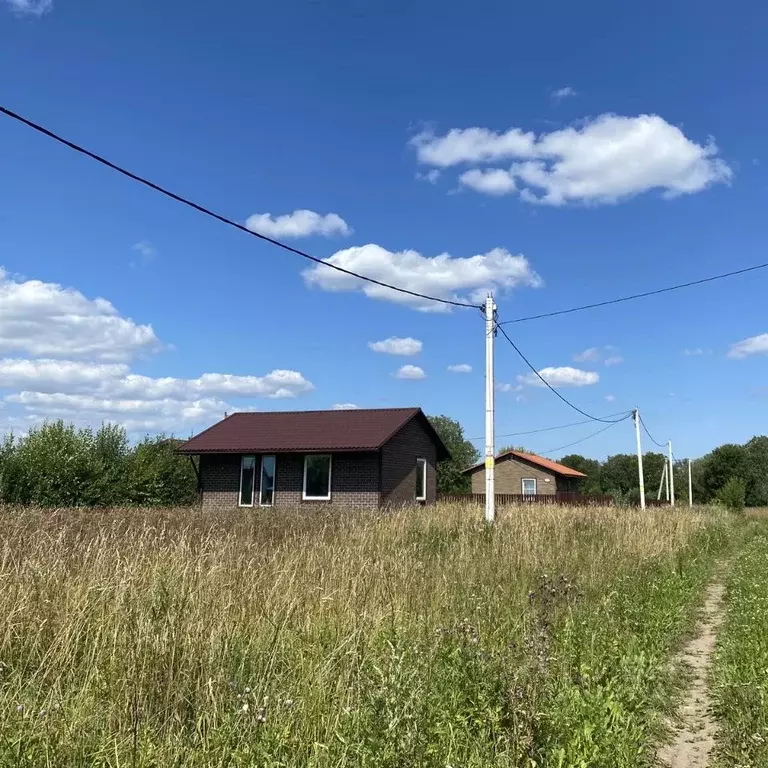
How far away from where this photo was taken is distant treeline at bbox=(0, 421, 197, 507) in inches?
893

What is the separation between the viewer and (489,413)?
13.6m

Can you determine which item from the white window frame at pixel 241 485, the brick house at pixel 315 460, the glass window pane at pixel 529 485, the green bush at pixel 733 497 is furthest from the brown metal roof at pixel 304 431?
the green bush at pixel 733 497

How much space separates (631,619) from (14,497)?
70.1ft

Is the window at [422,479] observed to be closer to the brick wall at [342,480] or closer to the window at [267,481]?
the brick wall at [342,480]

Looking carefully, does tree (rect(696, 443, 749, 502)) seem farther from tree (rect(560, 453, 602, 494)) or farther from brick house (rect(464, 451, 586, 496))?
brick house (rect(464, 451, 586, 496))

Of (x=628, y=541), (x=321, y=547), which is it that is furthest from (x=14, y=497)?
(x=628, y=541)

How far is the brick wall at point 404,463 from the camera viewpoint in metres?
23.3

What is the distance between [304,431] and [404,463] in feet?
13.2

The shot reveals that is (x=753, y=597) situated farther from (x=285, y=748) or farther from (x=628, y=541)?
(x=285, y=748)

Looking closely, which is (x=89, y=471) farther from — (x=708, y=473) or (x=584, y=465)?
(x=584, y=465)

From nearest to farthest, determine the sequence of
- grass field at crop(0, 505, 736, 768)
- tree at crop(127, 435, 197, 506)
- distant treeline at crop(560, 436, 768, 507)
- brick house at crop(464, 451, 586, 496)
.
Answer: grass field at crop(0, 505, 736, 768)
tree at crop(127, 435, 197, 506)
brick house at crop(464, 451, 586, 496)
distant treeline at crop(560, 436, 768, 507)

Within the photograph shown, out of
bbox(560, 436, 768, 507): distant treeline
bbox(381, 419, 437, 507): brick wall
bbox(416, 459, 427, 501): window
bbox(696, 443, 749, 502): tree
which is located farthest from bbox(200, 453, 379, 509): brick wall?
bbox(696, 443, 749, 502): tree

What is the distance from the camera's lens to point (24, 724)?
293 cm

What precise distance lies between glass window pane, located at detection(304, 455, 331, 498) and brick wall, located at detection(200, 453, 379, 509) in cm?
20
